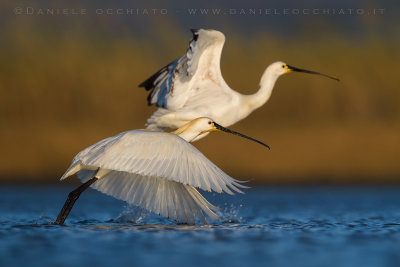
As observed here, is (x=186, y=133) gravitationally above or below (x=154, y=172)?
above

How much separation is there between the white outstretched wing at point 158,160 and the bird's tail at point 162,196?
800mm

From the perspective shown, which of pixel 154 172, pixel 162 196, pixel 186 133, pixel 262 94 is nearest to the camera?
pixel 154 172

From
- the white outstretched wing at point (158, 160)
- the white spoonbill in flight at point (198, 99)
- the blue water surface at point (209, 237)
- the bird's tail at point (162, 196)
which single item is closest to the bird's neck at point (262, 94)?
the white spoonbill in flight at point (198, 99)

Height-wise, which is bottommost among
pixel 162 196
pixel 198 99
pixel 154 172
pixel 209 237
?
pixel 209 237

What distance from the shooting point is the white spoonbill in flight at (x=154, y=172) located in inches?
437

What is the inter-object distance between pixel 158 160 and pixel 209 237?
1.20 m

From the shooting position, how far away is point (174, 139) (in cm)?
1154

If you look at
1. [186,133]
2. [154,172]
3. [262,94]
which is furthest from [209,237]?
[262,94]

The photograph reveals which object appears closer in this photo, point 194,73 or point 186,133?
point 186,133

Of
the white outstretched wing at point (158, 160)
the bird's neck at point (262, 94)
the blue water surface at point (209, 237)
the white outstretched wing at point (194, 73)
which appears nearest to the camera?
the blue water surface at point (209, 237)

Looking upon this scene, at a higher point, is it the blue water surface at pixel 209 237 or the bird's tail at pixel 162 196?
the bird's tail at pixel 162 196

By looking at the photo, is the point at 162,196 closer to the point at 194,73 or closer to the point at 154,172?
the point at 154,172

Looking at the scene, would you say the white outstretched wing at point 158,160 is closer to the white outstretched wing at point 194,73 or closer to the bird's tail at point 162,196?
the bird's tail at point 162,196

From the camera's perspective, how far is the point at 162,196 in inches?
477
